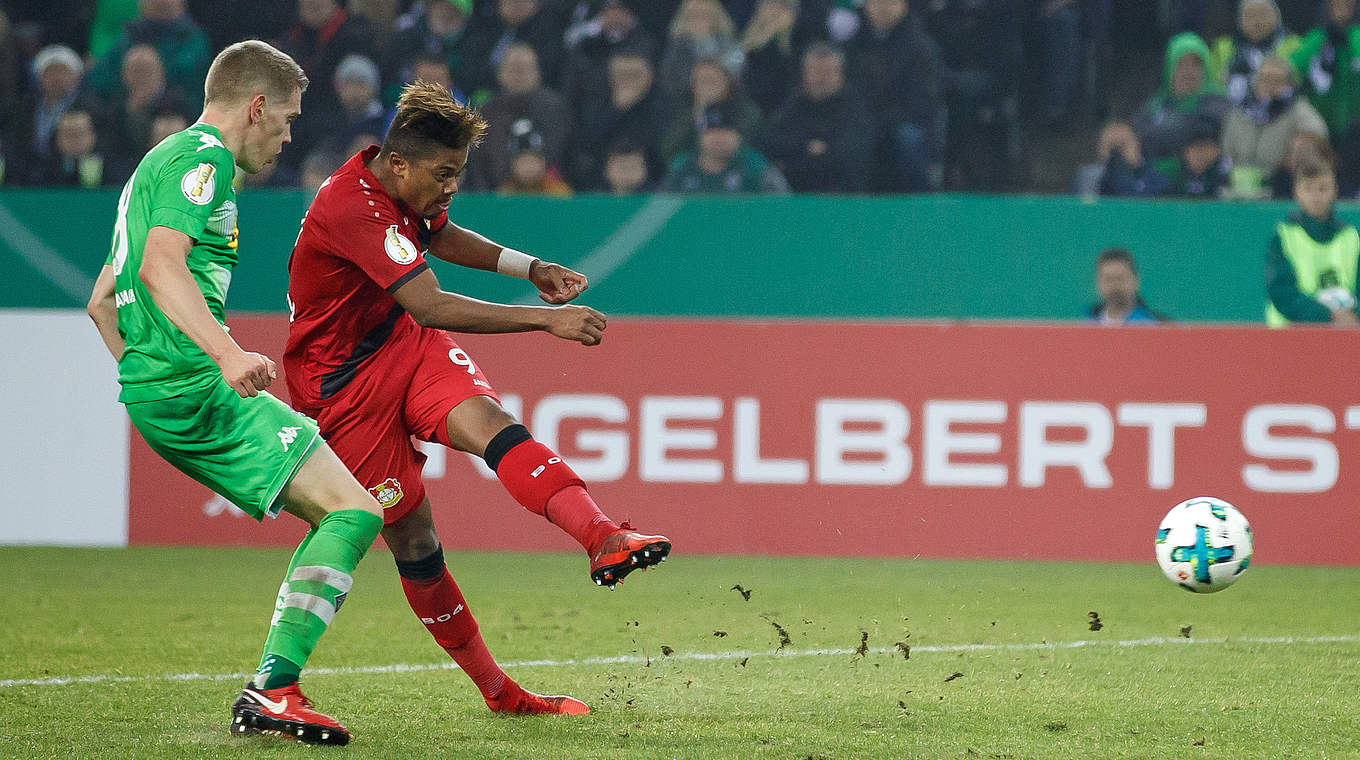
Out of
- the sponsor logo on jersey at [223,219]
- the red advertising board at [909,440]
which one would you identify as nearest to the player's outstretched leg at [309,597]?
the sponsor logo on jersey at [223,219]

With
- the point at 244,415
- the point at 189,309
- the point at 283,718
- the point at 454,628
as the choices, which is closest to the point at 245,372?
the point at 189,309

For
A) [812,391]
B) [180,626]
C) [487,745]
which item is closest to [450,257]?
[487,745]

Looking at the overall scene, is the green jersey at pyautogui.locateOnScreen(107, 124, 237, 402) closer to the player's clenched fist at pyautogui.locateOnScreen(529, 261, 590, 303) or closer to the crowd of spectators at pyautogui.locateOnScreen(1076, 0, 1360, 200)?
the player's clenched fist at pyautogui.locateOnScreen(529, 261, 590, 303)

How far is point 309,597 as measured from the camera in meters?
4.09

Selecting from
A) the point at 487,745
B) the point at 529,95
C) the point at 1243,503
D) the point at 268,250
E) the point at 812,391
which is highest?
the point at 529,95

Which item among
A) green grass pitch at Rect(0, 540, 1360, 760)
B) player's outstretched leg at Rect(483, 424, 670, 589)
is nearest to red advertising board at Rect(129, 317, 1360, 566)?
green grass pitch at Rect(0, 540, 1360, 760)

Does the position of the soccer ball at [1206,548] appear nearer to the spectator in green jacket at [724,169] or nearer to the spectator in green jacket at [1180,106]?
the spectator in green jacket at [724,169]

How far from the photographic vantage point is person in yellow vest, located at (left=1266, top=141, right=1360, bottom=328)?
9.67 m

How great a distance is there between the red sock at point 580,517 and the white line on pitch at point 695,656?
1.44m

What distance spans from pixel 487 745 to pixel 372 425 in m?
0.95

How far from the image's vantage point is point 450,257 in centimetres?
488

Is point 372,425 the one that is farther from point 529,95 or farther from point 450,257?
point 529,95

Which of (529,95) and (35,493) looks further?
(529,95)

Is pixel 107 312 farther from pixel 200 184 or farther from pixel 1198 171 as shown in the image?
pixel 1198 171
